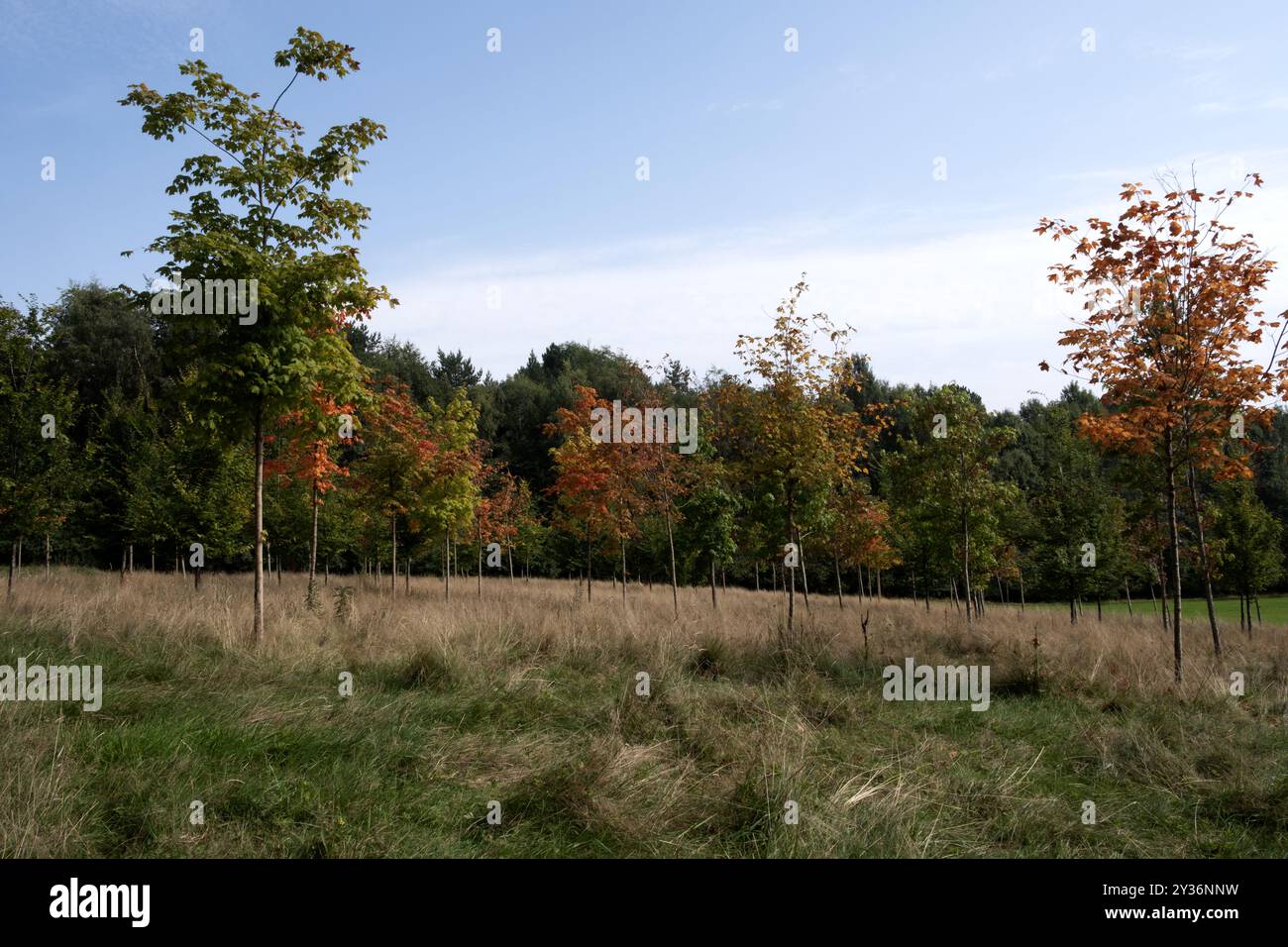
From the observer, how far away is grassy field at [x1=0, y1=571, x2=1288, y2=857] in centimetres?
442

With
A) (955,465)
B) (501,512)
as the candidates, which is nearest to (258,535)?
(955,465)

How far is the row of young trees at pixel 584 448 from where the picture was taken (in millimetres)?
9242

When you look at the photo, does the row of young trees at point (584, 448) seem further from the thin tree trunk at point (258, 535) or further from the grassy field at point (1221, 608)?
the grassy field at point (1221, 608)

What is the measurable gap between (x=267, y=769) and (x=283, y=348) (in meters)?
5.64

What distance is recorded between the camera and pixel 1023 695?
9.31 metres

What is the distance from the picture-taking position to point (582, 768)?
514cm

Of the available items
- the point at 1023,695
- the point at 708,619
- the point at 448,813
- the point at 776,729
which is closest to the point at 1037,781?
the point at 776,729

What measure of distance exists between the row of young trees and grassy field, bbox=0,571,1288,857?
1994mm

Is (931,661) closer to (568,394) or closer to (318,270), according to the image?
(318,270)

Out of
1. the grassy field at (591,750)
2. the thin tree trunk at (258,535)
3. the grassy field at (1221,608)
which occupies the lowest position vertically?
the grassy field at (1221,608)

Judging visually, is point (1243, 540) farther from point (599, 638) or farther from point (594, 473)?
point (599, 638)

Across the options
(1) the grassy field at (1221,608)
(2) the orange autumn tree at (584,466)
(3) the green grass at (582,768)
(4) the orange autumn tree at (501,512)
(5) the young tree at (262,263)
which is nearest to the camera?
(3) the green grass at (582,768)

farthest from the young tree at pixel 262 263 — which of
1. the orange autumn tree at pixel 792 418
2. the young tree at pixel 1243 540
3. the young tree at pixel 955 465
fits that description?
the young tree at pixel 1243 540

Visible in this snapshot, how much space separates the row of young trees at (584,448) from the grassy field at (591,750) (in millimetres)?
1994
